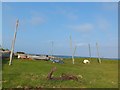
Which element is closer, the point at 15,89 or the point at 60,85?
the point at 15,89

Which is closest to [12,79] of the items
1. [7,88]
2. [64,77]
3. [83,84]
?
[7,88]

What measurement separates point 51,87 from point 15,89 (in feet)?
10.8

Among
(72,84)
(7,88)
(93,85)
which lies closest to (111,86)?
(93,85)

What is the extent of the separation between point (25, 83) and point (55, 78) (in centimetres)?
385

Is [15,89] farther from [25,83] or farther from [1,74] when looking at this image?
[1,74]

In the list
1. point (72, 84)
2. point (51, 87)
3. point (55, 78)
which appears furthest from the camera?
point (55, 78)

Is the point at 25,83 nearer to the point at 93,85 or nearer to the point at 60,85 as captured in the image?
the point at 60,85

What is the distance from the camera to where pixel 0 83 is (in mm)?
22219

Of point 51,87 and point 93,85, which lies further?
point 93,85

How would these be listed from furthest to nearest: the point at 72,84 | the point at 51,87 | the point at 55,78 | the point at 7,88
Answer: the point at 55,78, the point at 72,84, the point at 51,87, the point at 7,88

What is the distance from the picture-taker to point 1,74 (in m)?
26.5

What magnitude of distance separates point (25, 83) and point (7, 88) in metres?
2.45

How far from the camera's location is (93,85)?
2423cm

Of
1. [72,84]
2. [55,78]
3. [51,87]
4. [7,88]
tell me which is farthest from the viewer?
[55,78]
